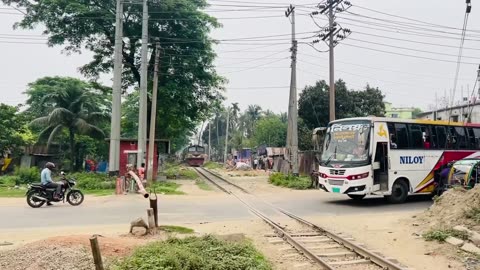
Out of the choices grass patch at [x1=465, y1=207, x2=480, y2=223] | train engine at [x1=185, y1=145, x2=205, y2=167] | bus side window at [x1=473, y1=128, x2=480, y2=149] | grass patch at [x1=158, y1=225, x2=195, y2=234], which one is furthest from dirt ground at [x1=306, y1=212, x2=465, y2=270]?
train engine at [x1=185, y1=145, x2=205, y2=167]

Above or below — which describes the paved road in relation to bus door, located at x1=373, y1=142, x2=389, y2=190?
below

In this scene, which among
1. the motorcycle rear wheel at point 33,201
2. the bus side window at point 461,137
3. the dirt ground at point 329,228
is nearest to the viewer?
the dirt ground at point 329,228

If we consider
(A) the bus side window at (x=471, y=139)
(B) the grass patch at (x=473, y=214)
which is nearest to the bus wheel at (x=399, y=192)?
(A) the bus side window at (x=471, y=139)

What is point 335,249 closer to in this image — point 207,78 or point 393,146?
point 393,146

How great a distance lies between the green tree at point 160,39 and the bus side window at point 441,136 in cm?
1783

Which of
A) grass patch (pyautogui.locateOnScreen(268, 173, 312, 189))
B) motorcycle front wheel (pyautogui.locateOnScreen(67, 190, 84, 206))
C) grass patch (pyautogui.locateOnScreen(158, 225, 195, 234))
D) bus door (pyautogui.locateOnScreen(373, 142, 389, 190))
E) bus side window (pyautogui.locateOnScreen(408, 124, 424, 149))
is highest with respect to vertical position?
bus side window (pyautogui.locateOnScreen(408, 124, 424, 149))

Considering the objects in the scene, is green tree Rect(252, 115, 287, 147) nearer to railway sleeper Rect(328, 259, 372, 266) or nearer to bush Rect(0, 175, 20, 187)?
bush Rect(0, 175, 20, 187)

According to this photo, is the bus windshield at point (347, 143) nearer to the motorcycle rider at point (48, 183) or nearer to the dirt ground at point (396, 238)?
the dirt ground at point (396, 238)

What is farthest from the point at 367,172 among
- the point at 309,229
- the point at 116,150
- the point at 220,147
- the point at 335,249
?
the point at 220,147

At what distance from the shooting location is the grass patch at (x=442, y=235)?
30.5 feet

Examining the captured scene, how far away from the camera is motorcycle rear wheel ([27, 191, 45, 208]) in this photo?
16.1 m

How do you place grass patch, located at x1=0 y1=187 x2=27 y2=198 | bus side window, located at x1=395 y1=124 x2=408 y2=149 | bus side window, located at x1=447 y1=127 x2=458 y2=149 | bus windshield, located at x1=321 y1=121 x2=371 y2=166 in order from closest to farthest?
1. bus windshield, located at x1=321 y1=121 x2=371 y2=166
2. bus side window, located at x1=395 y1=124 x2=408 y2=149
3. bus side window, located at x1=447 y1=127 x2=458 y2=149
4. grass patch, located at x1=0 y1=187 x2=27 y2=198

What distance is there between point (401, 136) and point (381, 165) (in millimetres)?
1484

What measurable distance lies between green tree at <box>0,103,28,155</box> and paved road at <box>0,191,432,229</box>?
16772 mm
